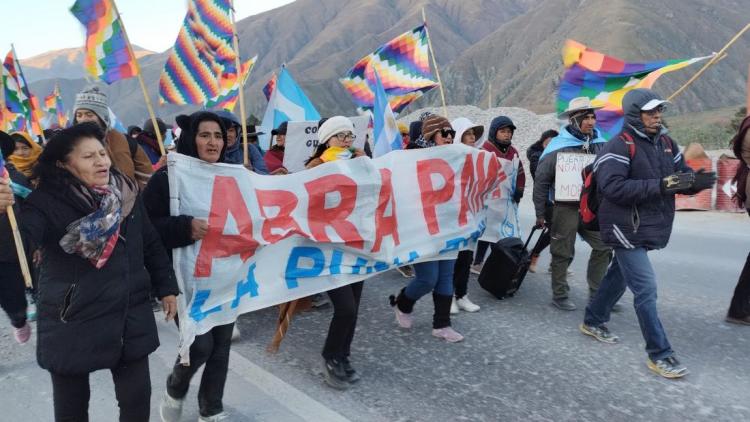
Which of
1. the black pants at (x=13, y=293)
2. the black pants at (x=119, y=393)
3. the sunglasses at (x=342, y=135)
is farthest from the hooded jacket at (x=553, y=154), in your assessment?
the black pants at (x=13, y=293)

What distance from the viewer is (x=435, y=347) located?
4402 millimetres

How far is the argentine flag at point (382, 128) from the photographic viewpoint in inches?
196

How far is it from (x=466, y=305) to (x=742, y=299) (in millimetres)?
2250

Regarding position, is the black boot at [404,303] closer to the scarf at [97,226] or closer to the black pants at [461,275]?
the black pants at [461,275]

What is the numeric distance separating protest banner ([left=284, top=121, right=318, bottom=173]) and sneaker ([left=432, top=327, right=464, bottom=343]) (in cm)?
307

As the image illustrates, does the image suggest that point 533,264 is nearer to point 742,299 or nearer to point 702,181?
point 742,299

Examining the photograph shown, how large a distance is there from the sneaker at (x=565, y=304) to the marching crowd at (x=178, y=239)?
0.06 ft

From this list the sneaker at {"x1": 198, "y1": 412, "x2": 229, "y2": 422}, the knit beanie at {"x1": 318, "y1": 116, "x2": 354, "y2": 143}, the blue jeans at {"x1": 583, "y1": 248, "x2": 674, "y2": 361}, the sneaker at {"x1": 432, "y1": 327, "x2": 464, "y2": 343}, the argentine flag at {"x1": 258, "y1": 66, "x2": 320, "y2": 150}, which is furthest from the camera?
the argentine flag at {"x1": 258, "y1": 66, "x2": 320, "y2": 150}

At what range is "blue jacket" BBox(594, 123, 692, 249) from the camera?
12.6ft

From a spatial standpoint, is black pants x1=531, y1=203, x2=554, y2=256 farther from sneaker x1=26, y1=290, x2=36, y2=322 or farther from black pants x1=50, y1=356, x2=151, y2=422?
sneaker x1=26, y1=290, x2=36, y2=322

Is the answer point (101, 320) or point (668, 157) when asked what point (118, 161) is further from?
point (668, 157)

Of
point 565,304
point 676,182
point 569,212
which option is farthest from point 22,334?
point 676,182

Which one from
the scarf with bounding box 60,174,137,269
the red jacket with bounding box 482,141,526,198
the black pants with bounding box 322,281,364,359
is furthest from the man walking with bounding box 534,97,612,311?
the scarf with bounding box 60,174,137,269

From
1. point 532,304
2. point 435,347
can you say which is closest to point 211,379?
point 435,347
